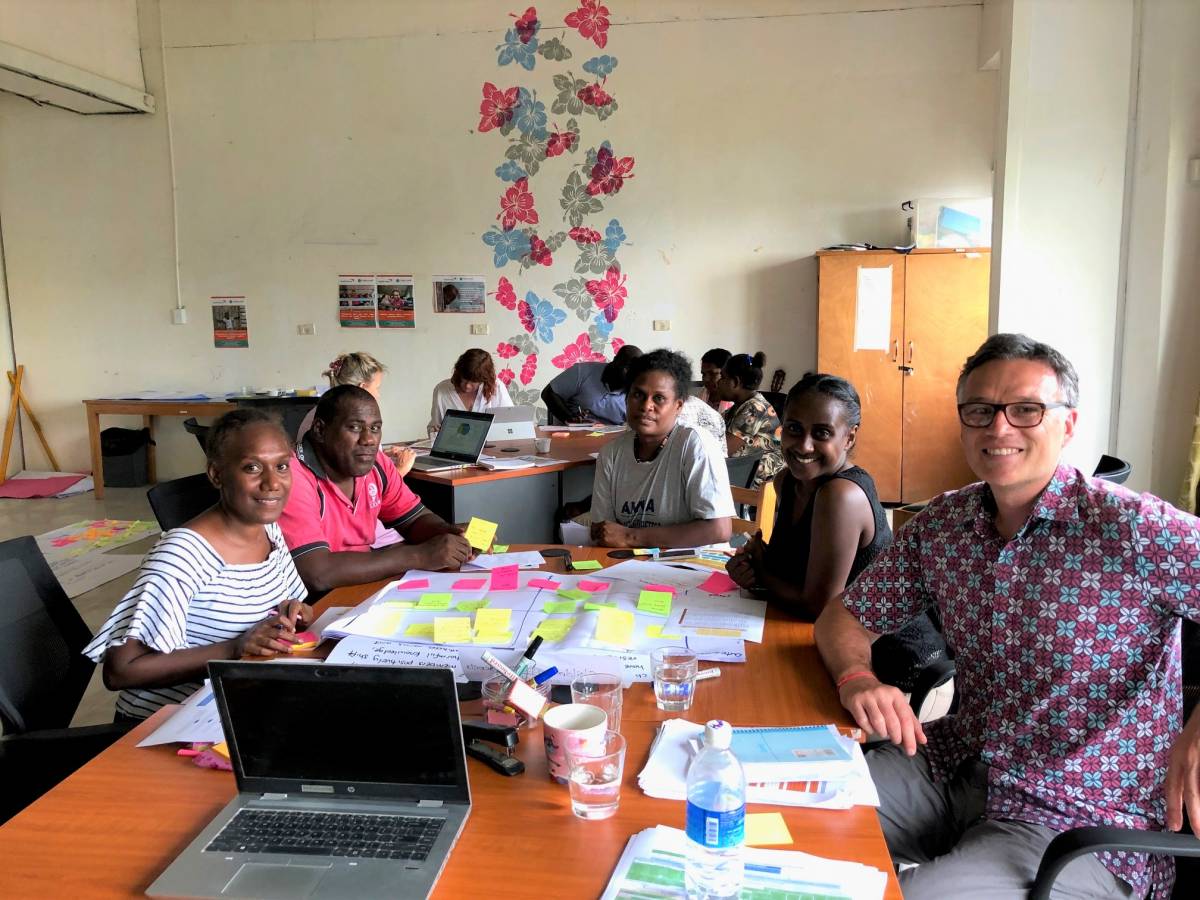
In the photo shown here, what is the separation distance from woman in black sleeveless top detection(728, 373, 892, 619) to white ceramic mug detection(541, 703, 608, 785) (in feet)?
2.61

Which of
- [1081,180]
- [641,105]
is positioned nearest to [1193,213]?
[1081,180]

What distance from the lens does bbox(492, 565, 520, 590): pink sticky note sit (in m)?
2.11

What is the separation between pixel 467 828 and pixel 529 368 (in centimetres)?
621

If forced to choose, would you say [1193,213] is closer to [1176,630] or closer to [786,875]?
[1176,630]

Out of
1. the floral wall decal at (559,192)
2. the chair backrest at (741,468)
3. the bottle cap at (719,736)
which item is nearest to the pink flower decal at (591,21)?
the floral wall decal at (559,192)

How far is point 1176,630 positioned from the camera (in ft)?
4.45

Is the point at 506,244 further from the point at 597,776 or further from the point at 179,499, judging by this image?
the point at 597,776

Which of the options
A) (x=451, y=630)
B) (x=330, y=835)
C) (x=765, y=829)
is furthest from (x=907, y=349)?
(x=330, y=835)

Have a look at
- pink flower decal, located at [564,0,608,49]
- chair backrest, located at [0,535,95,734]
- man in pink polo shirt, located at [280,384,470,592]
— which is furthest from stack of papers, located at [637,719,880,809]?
pink flower decal, located at [564,0,608,49]

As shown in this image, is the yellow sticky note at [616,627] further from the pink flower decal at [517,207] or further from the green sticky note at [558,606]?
the pink flower decal at [517,207]

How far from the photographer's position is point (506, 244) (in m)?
7.08

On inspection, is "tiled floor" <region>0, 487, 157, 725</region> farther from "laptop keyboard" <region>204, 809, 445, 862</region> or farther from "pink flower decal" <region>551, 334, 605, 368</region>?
"laptop keyboard" <region>204, 809, 445, 862</region>

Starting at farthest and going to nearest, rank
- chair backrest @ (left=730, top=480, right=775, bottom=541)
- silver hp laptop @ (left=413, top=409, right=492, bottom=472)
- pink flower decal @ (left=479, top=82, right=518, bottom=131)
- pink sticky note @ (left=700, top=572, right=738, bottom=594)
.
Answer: pink flower decal @ (left=479, top=82, right=518, bottom=131), silver hp laptop @ (left=413, top=409, right=492, bottom=472), chair backrest @ (left=730, top=480, right=775, bottom=541), pink sticky note @ (left=700, top=572, right=738, bottom=594)

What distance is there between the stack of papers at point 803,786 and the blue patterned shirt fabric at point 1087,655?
1.26ft
